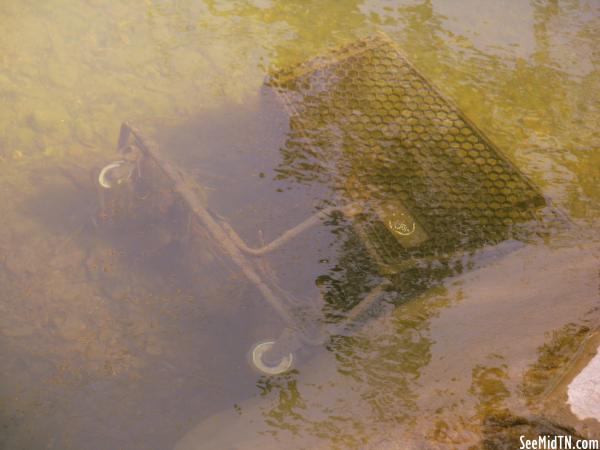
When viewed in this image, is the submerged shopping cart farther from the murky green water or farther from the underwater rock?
the underwater rock

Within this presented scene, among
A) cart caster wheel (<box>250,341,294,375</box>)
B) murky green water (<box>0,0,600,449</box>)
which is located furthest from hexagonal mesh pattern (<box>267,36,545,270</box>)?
cart caster wheel (<box>250,341,294,375</box>)

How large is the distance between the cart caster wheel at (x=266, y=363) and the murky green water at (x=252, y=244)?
5 centimetres

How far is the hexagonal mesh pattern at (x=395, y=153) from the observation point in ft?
7.91

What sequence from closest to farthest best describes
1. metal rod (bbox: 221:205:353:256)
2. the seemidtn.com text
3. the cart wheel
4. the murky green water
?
1. the seemidtn.com text
2. the murky green water
3. metal rod (bbox: 221:205:353:256)
4. the cart wheel

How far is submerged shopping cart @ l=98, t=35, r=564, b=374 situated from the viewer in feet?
7.65

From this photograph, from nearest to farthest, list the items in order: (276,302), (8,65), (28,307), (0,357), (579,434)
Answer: (579,434), (276,302), (0,357), (28,307), (8,65)

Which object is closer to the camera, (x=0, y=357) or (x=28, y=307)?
(x=0, y=357)

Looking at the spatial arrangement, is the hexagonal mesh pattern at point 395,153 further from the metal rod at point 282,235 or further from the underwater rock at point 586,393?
the underwater rock at point 586,393

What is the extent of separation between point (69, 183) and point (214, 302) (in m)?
1.47

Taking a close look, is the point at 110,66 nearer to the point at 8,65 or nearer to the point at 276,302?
the point at 8,65

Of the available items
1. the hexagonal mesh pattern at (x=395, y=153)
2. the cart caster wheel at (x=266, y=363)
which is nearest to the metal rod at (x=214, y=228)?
the cart caster wheel at (x=266, y=363)

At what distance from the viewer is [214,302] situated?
2.62 m

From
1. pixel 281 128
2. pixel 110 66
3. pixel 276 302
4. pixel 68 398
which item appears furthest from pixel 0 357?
pixel 110 66

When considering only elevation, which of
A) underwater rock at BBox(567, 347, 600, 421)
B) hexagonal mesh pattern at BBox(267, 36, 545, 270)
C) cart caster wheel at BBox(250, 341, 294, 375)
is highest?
hexagonal mesh pattern at BBox(267, 36, 545, 270)
